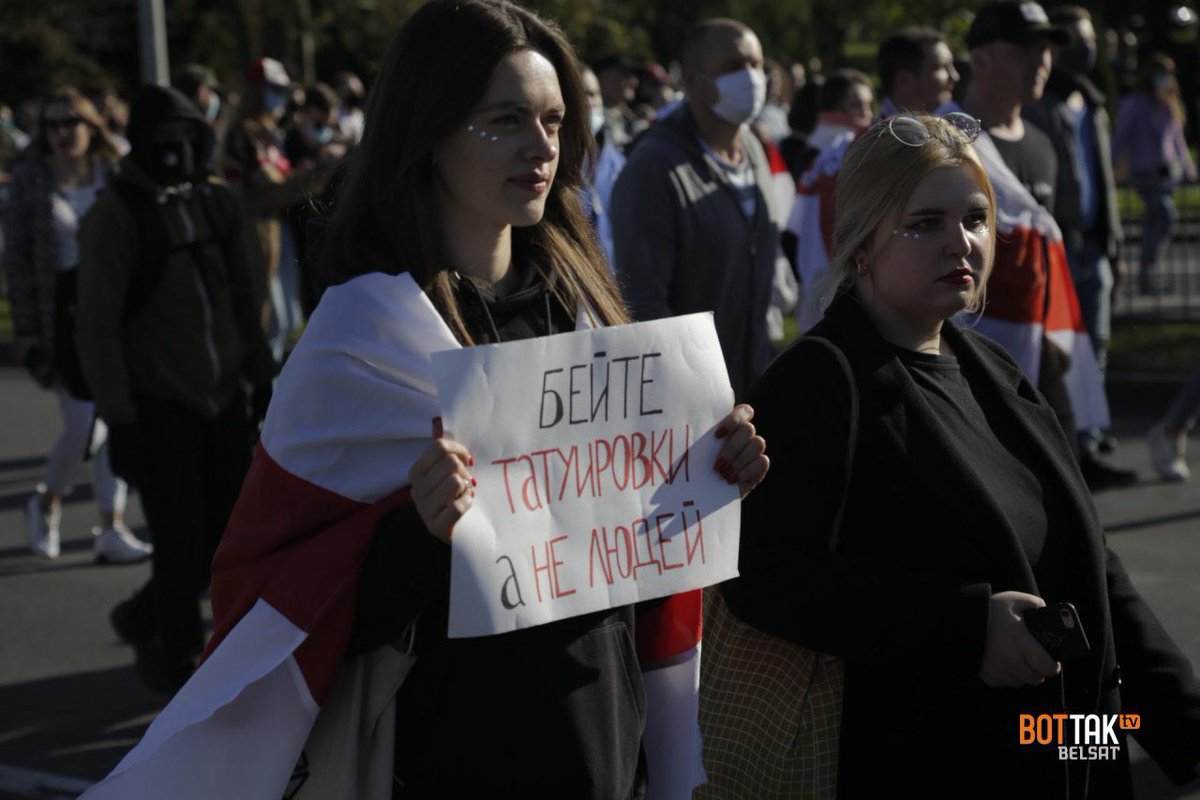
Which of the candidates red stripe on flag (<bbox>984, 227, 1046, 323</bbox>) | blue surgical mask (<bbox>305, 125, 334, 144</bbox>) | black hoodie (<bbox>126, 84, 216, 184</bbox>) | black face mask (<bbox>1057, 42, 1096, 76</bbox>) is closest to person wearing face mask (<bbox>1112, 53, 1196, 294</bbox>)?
blue surgical mask (<bbox>305, 125, 334, 144</bbox>)

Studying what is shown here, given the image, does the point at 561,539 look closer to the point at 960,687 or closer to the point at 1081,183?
the point at 960,687

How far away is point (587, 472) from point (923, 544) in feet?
1.94

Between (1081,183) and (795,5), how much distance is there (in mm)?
30672

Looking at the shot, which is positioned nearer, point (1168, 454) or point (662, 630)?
point (662, 630)

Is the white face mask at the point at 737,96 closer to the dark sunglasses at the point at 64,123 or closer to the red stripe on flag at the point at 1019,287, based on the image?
the red stripe on flag at the point at 1019,287

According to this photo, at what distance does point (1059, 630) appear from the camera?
282 centimetres

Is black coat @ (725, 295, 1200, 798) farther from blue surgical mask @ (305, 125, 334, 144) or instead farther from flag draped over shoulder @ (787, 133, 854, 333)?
blue surgical mask @ (305, 125, 334, 144)

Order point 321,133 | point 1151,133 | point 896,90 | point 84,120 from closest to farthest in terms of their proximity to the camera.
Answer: point 896,90 < point 84,120 < point 321,133 < point 1151,133

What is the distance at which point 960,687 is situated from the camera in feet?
9.59

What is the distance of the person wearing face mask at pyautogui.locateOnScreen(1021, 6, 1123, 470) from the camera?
8523 millimetres

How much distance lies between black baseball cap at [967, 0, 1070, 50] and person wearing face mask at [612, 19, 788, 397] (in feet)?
3.21

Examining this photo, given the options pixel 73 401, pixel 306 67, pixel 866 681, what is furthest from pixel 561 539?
pixel 306 67

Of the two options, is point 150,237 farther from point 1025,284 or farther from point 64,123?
point 64,123

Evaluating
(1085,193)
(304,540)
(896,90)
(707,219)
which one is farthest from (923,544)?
(1085,193)
